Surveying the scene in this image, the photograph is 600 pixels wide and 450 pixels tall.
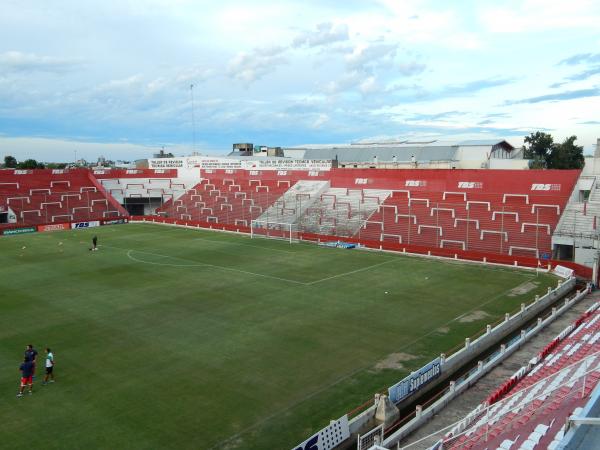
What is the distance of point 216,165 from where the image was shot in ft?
228

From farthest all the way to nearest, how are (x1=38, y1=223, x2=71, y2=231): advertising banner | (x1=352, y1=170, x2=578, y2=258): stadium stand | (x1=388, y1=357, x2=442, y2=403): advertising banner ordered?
(x1=38, y1=223, x2=71, y2=231): advertising banner < (x1=352, y1=170, x2=578, y2=258): stadium stand < (x1=388, y1=357, x2=442, y2=403): advertising banner

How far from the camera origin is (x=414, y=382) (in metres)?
15.3

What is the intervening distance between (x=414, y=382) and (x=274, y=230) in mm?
34020

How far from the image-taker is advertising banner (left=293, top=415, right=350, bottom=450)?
11750 mm

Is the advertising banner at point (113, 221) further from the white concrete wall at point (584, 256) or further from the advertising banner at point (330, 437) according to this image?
the advertising banner at point (330, 437)

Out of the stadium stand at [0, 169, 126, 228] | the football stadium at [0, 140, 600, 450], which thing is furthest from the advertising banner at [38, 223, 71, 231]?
the stadium stand at [0, 169, 126, 228]

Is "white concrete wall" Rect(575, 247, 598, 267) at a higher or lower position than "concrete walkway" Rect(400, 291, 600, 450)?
higher

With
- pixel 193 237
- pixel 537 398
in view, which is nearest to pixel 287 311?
pixel 537 398

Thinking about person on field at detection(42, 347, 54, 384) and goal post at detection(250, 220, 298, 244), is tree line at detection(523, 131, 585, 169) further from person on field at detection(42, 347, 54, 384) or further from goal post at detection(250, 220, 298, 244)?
person on field at detection(42, 347, 54, 384)

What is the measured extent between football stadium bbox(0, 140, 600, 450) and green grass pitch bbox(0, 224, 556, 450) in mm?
94

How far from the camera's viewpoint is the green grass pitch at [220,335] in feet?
44.9

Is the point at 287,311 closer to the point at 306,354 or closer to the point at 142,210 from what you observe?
the point at 306,354

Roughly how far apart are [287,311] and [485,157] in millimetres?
50407

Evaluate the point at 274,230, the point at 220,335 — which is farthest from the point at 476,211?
the point at 220,335
